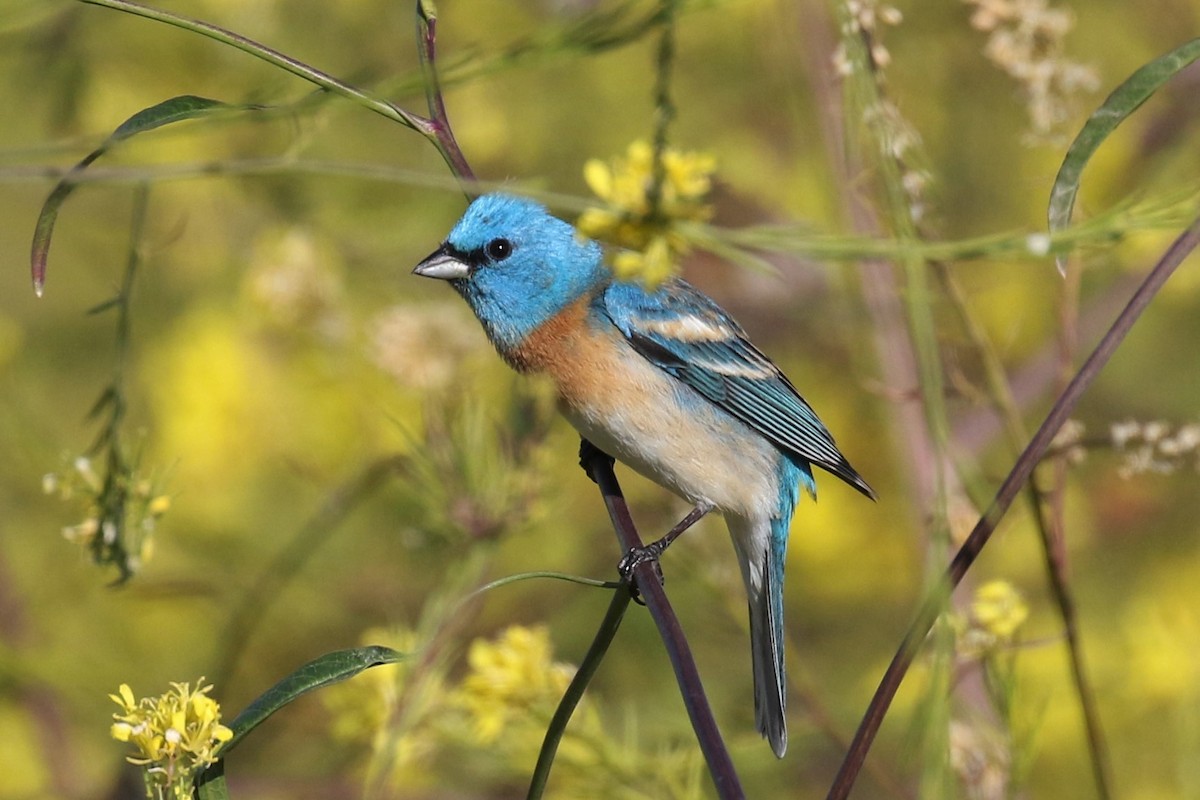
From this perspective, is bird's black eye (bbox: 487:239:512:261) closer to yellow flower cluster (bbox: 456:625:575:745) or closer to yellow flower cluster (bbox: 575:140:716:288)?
yellow flower cluster (bbox: 456:625:575:745)

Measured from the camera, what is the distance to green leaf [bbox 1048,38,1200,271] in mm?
1396

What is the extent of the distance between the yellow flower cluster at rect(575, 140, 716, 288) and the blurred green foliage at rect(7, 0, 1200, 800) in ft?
5.61

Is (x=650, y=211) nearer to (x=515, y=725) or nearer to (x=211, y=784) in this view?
(x=211, y=784)

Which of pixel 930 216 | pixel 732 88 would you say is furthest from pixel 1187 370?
pixel 930 216

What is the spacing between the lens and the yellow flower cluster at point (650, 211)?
1.16m

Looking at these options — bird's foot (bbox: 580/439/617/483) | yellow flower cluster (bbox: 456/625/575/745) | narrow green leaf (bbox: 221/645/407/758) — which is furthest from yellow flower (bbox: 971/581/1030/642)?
narrow green leaf (bbox: 221/645/407/758)

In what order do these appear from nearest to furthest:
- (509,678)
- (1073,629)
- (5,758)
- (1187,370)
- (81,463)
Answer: (81,463)
(1073,629)
(509,678)
(5,758)
(1187,370)

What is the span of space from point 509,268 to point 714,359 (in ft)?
1.75

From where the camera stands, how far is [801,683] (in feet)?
10.0

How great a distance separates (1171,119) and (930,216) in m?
2.37

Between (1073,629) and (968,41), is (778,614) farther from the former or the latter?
(968,41)

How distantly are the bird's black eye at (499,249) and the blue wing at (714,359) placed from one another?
24 centimetres

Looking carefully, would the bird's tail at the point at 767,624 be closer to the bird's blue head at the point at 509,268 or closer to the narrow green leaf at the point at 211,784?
the bird's blue head at the point at 509,268

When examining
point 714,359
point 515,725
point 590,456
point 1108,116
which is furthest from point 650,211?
point 714,359
